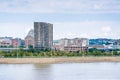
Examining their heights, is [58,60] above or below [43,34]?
below

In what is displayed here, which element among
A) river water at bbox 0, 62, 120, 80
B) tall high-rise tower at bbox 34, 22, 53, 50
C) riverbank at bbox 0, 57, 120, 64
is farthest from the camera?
tall high-rise tower at bbox 34, 22, 53, 50

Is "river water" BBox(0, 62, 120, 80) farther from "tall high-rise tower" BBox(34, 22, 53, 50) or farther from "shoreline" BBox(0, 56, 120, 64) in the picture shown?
"tall high-rise tower" BBox(34, 22, 53, 50)

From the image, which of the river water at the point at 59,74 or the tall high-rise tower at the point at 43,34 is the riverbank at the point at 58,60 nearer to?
the river water at the point at 59,74

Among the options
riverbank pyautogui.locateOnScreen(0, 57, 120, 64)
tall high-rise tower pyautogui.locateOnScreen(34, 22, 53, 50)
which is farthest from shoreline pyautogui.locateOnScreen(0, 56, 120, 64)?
tall high-rise tower pyautogui.locateOnScreen(34, 22, 53, 50)

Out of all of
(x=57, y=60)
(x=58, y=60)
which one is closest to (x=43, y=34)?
(x=58, y=60)

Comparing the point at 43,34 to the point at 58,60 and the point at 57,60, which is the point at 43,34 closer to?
the point at 58,60

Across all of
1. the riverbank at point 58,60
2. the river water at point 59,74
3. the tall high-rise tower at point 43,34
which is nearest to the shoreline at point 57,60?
the riverbank at point 58,60

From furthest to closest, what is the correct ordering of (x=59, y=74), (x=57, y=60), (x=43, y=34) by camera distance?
(x=43, y=34)
(x=57, y=60)
(x=59, y=74)

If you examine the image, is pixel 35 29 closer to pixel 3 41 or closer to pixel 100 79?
pixel 3 41

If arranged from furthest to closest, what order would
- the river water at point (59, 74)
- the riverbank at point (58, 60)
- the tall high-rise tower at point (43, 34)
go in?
1. the tall high-rise tower at point (43, 34)
2. the riverbank at point (58, 60)
3. the river water at point (59, 74)

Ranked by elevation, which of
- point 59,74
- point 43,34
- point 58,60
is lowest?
point 59,74

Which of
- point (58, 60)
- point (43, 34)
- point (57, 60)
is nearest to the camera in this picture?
point (57, 60)

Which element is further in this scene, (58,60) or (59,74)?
(58,60)

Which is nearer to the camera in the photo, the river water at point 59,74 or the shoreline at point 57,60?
the river water at point 59,74
